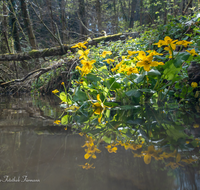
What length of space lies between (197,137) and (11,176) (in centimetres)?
48

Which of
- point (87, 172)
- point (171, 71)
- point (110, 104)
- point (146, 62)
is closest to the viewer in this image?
point (87, 172)

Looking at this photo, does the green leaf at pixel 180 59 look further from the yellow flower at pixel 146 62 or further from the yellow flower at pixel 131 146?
the yellow flower at pixel 131 146

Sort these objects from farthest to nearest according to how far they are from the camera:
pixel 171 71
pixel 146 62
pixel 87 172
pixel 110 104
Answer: pixel 110 104 → pixel 171 71 → pixel 146 62 → pixel 87 172

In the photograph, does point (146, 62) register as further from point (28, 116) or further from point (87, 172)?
point (28, 116)

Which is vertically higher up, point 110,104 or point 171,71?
point 171,71

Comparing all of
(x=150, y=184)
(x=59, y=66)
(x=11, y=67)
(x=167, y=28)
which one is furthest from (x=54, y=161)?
(x=11, y=67)

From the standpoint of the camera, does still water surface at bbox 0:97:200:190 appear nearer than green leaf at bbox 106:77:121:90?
Yes

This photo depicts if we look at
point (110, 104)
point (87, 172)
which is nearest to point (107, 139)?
point (87, 172)

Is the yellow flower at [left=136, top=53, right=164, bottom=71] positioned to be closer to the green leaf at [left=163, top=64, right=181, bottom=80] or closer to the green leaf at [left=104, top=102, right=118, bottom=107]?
the green leaf at [left=163, top=64, right=181, bottom=80]

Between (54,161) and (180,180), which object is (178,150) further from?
(54,161)

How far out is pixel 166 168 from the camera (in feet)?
0.92

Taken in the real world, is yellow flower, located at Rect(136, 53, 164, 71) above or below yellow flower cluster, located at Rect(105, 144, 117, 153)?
above

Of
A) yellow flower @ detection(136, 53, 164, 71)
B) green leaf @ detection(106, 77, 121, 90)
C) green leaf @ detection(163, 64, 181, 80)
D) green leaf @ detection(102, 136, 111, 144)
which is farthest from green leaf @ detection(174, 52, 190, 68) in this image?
green leaf @ detection(102, 136, 111, 144)

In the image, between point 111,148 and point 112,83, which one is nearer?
point 111,148
